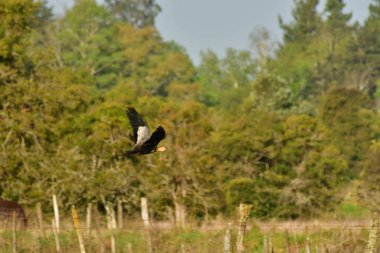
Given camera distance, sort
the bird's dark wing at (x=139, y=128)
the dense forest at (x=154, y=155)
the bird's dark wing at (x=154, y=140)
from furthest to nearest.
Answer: the dense forest at (x=154, y=155)
the bird's dark wing at (x=139, y=128)
the bird's dark wing at (x=154, y=140)

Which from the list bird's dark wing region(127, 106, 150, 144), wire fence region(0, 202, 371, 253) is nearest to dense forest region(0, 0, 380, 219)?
wire fence region(0, 202, 371, 253)

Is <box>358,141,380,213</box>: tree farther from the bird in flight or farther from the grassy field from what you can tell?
the bird in flight

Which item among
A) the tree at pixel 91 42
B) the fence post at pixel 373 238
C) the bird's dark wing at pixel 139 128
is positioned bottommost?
the fence post at pixel 373 238

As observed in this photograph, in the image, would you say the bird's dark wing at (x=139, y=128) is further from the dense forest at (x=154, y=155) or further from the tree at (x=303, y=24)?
the tree at (x=303, y=24)

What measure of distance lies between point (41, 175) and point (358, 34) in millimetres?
57894

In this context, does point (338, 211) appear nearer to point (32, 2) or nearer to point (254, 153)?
point (254, 153)

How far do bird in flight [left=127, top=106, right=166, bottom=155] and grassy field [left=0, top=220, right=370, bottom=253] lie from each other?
357 cm

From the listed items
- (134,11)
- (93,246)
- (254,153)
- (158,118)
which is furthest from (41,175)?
(134,11)

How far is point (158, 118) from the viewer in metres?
38.7

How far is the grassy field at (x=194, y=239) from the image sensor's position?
856 inches

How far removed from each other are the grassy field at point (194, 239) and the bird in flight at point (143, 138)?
3.57m

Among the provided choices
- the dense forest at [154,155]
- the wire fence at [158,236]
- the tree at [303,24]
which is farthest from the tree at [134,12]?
the wire fence at [158,236]

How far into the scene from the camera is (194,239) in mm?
24141

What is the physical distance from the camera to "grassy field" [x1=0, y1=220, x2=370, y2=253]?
2175cm
